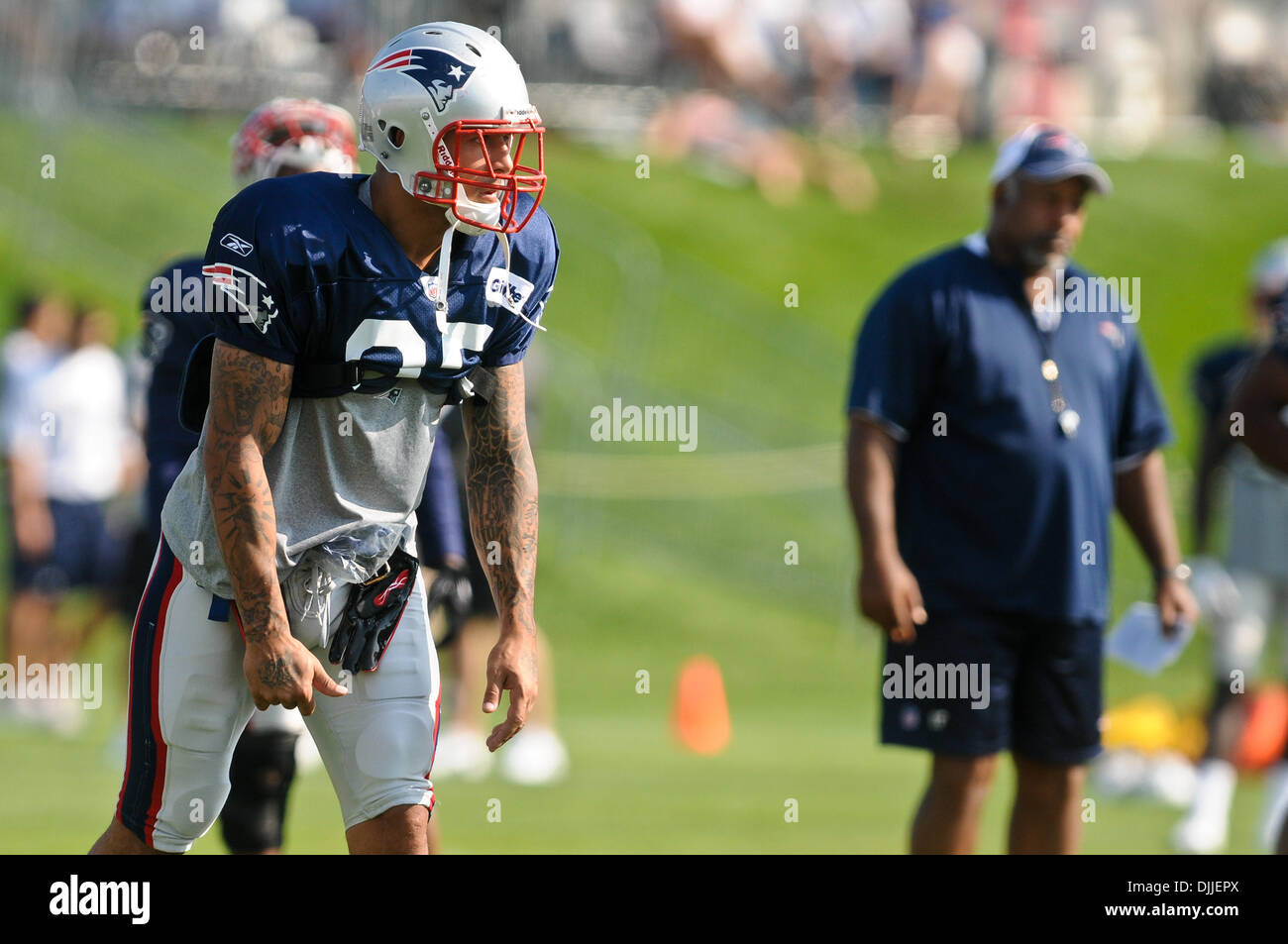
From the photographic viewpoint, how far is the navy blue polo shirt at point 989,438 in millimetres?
5074

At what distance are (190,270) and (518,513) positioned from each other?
1.24 metres

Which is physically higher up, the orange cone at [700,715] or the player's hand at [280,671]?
the orange cone at [700,715]

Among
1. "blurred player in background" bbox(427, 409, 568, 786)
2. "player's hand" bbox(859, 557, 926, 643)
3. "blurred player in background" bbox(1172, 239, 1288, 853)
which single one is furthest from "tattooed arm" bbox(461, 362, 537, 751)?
"blurred player in background" bbox(1172, 239, 1288, 853)

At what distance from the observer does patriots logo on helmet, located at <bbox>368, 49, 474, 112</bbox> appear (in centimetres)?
357

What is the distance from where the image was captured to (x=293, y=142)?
15.8 feet

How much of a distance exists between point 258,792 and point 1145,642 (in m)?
2.70

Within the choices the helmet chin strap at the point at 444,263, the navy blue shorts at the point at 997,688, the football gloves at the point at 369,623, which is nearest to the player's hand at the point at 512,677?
the football gloves at the point at 369,623

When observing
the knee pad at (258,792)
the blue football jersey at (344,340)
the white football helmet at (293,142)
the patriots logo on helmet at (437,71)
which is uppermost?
the white football helmet at (293,142)

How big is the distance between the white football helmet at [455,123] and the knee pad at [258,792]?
66.1 inches

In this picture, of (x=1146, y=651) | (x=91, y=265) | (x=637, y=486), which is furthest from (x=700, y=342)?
(x=1146, y=651)

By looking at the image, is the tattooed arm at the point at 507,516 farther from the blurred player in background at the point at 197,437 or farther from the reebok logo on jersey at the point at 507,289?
the blurred player in background at the point at 197,437

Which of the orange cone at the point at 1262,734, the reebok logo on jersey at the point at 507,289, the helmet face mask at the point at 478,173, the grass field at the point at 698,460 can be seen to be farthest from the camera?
the orange cone at the point at 1262,734

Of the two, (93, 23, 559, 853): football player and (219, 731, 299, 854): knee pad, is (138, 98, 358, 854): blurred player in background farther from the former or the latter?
(93, 23, 559, 853): football player

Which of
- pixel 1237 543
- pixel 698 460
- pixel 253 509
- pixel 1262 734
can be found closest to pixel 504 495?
pixel 253 509
